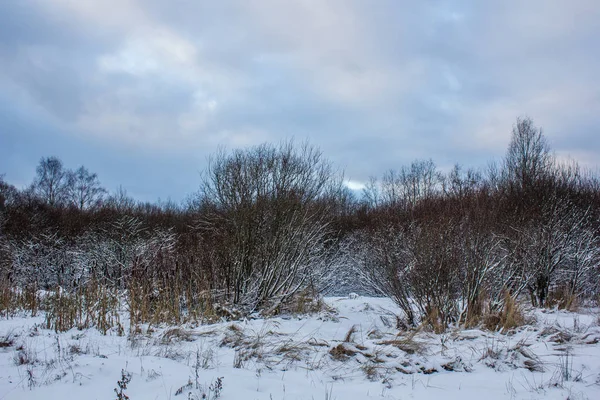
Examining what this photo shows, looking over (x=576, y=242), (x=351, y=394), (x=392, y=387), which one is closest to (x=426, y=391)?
(x=392, y=387)

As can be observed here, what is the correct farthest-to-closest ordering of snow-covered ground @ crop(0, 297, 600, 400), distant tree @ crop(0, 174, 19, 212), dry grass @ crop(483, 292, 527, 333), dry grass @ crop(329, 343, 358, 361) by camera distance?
distant tree @ crop(0, 174, 19, 212), dry grass @ crop(483, 292, 527, 333), dry grass @ crop(329, 343, 358, 361), snow-covered ground @ crop(0, 297, 600, 400)

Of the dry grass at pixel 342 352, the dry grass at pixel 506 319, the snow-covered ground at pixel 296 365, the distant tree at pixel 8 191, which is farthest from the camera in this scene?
the distant tree at pixel 8 191

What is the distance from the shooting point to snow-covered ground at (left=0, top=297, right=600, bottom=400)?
350 centimetres

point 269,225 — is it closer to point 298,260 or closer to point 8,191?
point 298,260

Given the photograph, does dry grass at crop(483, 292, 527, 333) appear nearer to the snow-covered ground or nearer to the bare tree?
the snow-covered ground

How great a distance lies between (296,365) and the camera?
430 cm

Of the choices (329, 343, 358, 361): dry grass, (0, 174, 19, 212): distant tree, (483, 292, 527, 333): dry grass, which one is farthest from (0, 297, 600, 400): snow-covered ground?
(0, 174, 19, 212): distant tree

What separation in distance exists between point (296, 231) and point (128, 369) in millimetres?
5054

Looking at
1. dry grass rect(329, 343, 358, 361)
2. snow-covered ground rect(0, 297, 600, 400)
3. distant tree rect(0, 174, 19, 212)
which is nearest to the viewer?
snow-covered ground rect(0, 297, 600, 400)

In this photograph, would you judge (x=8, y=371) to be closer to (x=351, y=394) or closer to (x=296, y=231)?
(x=351, y=394)

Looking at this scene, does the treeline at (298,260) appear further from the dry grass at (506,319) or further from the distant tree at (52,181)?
the distant tree at (52,181)

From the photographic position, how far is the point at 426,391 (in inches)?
143

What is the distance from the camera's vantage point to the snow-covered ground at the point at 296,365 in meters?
3.50

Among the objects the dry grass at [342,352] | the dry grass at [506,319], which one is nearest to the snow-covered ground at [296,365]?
the dry grass at [342,352]
